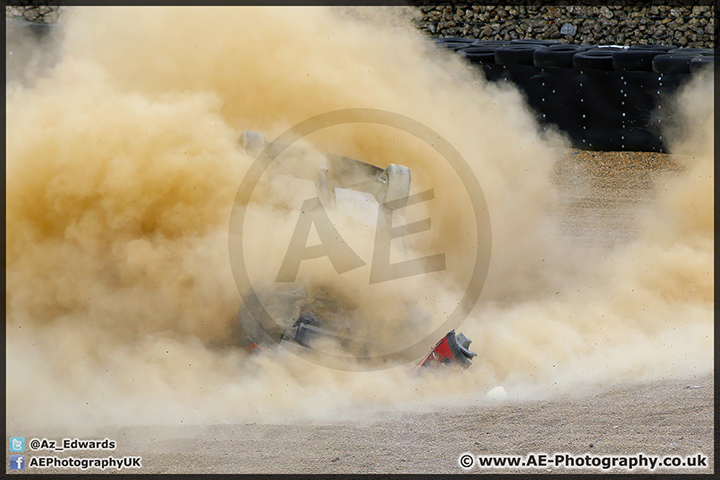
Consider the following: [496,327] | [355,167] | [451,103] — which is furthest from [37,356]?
[451,103]

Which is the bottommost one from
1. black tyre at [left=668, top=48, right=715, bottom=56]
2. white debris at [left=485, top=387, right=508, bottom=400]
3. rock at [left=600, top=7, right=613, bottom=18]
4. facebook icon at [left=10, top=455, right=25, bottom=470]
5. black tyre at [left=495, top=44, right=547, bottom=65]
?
facebook icon at [left=10, top=455, right=25, bottom=470]

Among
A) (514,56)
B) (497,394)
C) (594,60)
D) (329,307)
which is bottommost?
(497,394)

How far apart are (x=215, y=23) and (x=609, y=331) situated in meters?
5.44

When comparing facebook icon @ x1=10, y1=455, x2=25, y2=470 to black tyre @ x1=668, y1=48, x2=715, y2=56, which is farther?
black tyre @ x1=668, y1=48, x2=715, y2=56

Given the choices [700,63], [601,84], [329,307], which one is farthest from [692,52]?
[329,307]

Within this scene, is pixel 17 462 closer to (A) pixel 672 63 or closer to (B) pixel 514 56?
(A) pixel 672 63

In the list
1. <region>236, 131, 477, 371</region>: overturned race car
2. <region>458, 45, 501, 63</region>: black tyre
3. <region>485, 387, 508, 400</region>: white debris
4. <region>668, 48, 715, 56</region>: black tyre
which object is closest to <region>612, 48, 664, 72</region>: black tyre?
<region>668, 48, 715, 56</region>: black tyre

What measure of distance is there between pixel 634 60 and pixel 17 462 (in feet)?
26.7

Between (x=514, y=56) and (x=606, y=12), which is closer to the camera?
(x=514, y=56)

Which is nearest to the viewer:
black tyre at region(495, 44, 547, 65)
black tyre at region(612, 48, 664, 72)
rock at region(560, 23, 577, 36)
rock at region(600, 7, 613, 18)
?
black tyre at region(612, 48, 664, 72)

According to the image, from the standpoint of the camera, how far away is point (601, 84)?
29.5ft

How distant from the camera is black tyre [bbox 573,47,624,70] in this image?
8.92 meters

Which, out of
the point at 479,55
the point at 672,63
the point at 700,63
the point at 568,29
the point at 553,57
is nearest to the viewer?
the point at 700,63

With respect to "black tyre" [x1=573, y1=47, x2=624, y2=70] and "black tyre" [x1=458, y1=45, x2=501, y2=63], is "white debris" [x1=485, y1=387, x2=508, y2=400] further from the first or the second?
"black tyre" [x1=458, y1=45, x2=501, y2=63]
